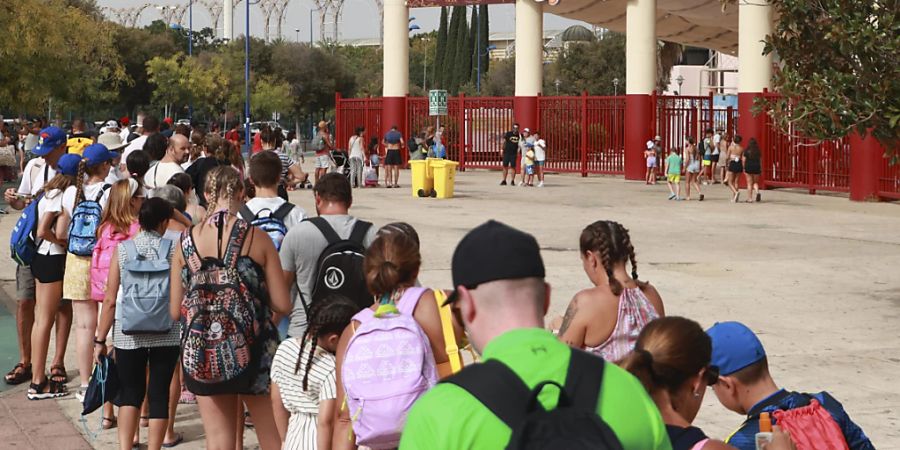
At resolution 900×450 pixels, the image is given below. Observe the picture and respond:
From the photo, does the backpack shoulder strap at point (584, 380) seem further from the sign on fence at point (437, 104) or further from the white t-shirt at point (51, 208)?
the sign on fence at point (437, 104)

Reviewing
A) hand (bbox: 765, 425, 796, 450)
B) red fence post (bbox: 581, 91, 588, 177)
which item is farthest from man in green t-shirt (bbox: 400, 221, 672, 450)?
red fence post (bbox: 581, 91, 588, 177)

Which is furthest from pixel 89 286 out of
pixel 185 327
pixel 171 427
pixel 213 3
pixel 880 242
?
pixel 213 3

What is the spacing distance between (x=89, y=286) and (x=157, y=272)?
1.62 m

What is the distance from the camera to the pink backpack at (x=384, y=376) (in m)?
4.61

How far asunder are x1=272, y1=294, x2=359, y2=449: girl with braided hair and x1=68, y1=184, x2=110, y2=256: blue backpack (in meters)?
3.00

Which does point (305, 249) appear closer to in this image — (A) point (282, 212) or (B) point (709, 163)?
(A) point (282, 212)

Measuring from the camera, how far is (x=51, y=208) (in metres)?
8.84

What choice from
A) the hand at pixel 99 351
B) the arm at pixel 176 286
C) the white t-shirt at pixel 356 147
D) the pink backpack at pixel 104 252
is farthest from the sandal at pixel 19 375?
the white t-shirt at pixel 356 147

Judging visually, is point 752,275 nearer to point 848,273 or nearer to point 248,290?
point 848,273

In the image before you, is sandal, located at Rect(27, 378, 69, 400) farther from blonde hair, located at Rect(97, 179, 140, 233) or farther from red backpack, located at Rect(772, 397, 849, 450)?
red backpack, located at Rect(772, 397, 849, 450)

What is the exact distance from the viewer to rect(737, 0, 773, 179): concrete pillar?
32.2 metres

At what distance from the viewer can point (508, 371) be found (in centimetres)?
251

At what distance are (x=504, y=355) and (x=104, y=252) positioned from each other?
582 cm

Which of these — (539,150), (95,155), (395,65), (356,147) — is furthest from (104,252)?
(395,65)
